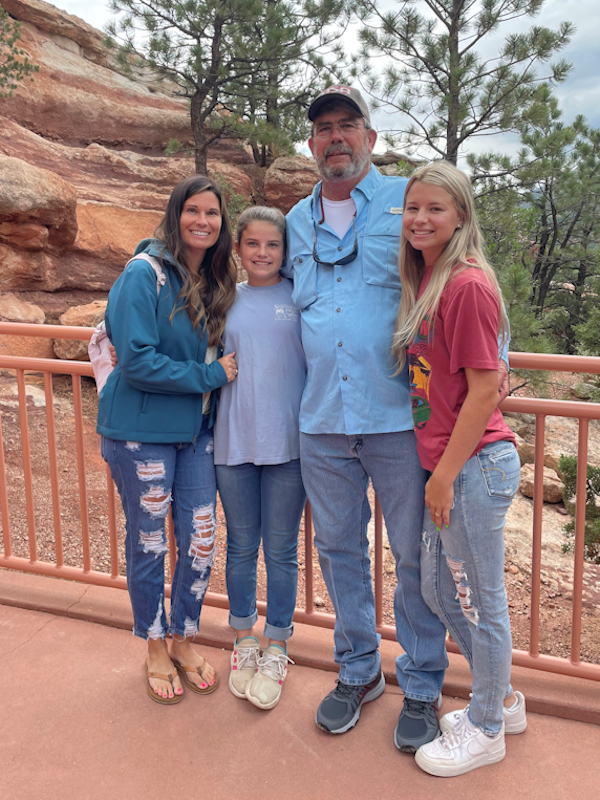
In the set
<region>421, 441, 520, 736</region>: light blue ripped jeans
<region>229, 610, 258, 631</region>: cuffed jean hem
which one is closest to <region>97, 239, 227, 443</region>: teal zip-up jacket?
<region>229, 610, 258, 631</region>: cuffed jean hem

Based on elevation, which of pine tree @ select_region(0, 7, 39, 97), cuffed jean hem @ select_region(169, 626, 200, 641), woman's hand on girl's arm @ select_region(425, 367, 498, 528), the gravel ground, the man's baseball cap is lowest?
the gravel ground

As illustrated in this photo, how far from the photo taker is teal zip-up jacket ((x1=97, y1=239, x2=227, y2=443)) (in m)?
1.99

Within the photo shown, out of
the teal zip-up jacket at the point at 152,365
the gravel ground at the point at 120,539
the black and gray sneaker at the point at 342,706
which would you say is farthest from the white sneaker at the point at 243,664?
the gravel ground at the point at 120,539

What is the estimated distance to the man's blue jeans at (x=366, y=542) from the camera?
1.95 metres

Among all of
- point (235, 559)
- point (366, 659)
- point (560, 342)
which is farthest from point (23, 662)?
point (560, 342)

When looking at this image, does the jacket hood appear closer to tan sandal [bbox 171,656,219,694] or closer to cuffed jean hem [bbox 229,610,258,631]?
cuffed jean hem [bbox 229,610,258,631]

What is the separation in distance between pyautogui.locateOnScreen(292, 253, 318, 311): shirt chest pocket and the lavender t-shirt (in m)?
0.09

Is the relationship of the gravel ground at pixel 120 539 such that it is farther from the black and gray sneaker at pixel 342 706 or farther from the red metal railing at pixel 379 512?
the black and gray sneaker at pixel 342 706

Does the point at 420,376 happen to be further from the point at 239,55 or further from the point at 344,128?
the point at 239,55

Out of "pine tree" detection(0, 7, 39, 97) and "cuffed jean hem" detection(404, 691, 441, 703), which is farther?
"pine tree" detection(0, 7, 39, 97)

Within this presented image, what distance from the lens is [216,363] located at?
2096 millimetres

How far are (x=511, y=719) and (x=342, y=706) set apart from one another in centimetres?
52

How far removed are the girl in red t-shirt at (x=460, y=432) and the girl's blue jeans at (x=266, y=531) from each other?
0.50 m

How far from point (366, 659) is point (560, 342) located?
1159 cm
